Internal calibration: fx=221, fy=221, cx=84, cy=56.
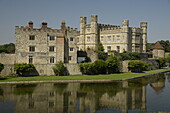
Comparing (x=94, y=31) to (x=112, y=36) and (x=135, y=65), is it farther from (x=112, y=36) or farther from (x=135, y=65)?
(x=135, y=65)

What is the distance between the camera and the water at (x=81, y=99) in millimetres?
20656

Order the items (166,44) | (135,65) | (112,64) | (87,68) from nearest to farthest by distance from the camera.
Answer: (87,68)
(112,64)
(135,65)
(166,44)

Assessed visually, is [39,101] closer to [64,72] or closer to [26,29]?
[64,72]

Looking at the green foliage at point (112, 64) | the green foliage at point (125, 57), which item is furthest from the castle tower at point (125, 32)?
the green foliage at point (112, 64)

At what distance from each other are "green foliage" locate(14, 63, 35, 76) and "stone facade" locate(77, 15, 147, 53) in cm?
1981

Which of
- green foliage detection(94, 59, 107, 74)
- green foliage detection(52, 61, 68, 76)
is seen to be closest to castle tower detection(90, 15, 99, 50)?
green foliage detection(94, 59, 107, 74)

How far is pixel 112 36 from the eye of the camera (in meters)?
58.0

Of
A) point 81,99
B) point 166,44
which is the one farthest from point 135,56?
point 166,44

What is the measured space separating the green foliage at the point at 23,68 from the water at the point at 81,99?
7782mm

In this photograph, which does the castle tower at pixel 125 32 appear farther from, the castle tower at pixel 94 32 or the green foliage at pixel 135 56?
the castle tower at pixel 94 32

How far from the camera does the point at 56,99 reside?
24.4 m

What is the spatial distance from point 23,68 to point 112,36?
2707 cm

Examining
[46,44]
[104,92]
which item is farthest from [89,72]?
[104,92]

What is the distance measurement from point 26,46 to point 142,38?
32.8 metres
